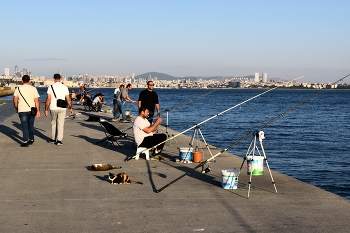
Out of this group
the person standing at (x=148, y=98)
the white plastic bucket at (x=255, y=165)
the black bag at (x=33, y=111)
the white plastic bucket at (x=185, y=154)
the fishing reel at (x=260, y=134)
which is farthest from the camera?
the person standing at (x=148, y=98)

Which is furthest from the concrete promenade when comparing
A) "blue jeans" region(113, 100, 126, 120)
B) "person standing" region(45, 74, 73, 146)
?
"blue jeans" region(113, 100, 126, 120)

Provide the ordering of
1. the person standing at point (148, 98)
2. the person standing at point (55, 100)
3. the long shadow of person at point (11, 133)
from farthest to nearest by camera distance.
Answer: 1. the long shadow of person at point (11, 133)
2. the person standing at point (148, 98)
3. the person standing at point (55, 100)

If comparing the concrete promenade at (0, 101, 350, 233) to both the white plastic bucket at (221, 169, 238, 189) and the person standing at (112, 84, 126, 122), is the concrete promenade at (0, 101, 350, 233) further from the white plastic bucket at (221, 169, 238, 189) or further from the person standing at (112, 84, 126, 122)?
the person standing at (112, 84, 126, 122)

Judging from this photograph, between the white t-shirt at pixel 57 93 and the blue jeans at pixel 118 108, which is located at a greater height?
the white t-shirt at pixel 57 93

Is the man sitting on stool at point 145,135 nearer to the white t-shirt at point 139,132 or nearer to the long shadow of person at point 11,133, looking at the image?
the white t-shirt at point 139,132

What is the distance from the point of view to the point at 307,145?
24578mm

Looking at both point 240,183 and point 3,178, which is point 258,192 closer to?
point 240,183

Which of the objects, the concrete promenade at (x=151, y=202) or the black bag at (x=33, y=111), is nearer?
the concrete promenade at (x=151, y=202)

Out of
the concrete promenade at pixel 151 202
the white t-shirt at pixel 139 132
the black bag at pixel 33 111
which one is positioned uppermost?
the black bag at pixel 33 111

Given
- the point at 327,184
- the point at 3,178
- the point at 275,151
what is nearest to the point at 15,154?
the point at 3,178

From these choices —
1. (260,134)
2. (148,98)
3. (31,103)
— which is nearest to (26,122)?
(31,103)

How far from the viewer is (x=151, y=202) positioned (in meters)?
8.06

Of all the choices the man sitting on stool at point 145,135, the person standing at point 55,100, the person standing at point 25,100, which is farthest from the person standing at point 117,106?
the man sitting on stool at point 145,135

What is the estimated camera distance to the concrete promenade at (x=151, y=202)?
6.83m
